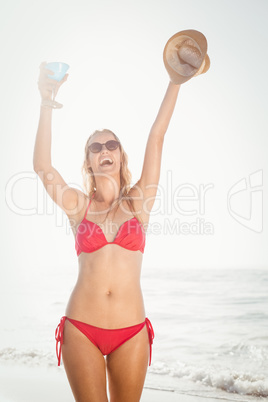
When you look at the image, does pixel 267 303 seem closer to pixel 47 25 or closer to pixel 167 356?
pixel 167 356

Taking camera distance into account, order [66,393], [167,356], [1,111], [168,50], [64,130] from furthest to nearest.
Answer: [1,111], [64,130], [167,356], [66,393], [168,50]

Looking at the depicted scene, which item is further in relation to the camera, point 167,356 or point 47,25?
point 47,25

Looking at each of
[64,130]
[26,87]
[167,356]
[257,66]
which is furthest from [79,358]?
[257,66]

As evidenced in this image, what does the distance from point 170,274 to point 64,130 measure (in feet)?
9.12

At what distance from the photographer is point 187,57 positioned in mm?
1949

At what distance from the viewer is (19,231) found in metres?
5.57

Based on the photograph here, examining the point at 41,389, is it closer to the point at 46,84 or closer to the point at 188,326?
the point at 188,326

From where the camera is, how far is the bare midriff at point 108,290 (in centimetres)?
174

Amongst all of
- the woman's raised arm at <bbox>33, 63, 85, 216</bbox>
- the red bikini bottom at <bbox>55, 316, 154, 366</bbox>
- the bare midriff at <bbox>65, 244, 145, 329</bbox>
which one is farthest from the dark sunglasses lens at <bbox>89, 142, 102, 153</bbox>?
the red bikini bottom at <bbox>55, 316, 154, 366</bbox>

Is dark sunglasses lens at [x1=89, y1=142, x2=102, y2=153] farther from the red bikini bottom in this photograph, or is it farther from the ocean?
the ocean

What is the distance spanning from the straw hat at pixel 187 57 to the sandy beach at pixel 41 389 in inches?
114

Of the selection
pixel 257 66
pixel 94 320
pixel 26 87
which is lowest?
pixel 94 320

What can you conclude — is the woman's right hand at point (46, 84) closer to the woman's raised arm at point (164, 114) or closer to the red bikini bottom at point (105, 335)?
the woman's raised arm at point (164, 114)

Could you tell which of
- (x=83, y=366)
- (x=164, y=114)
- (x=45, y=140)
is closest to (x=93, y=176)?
(x=45, y=140)
